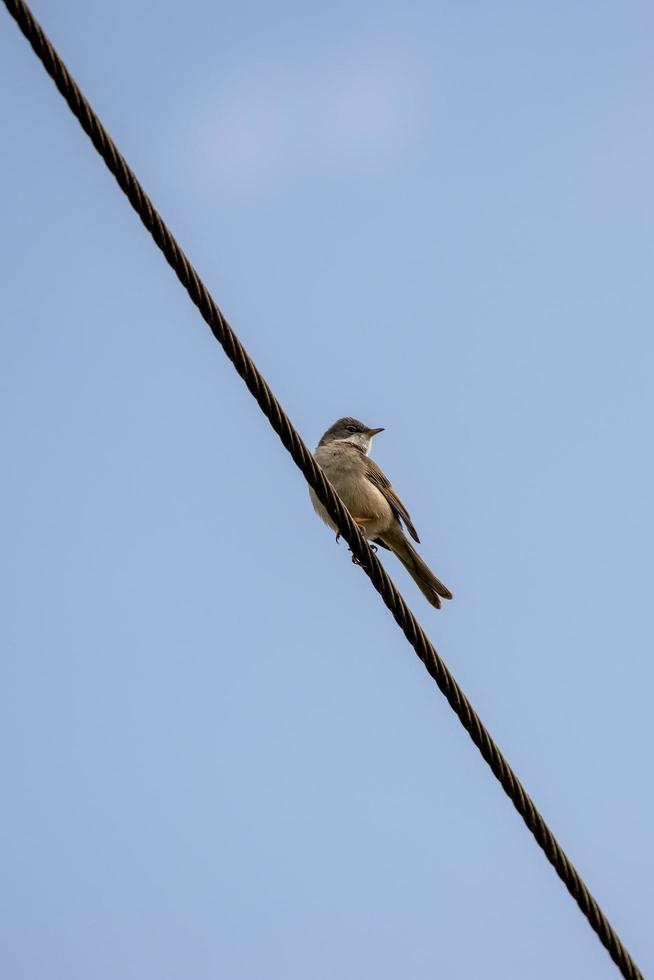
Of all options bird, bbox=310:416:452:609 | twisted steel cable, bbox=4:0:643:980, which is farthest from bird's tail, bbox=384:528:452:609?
twisted steel cable, bbox=4:0:643:980

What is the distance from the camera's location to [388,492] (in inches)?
370

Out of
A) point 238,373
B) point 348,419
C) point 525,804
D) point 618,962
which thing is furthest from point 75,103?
point 348,419

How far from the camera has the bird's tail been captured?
8.92 meters

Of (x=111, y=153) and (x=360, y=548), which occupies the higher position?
(x=111, y=153)

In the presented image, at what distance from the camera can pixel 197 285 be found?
170 inches

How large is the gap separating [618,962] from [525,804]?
0.70 meters

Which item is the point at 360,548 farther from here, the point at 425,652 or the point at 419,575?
the point at 419,575

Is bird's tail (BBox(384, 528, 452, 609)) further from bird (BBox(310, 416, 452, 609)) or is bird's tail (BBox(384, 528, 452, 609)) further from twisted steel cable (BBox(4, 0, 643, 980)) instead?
twisted steel cable (BBox(4, 0, 643, 980))

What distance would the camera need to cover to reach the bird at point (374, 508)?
900 cm

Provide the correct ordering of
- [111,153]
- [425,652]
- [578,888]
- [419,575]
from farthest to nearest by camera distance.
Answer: [419,575] → [425,652] → [578,888] → [111,153]

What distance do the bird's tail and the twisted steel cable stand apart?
3366mm

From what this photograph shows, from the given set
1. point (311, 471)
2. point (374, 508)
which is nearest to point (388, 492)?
point (374, 508)

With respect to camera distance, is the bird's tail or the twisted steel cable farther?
the bird's tail

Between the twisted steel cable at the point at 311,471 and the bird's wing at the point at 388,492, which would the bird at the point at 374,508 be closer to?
the bird's wing at the point at 388,492
